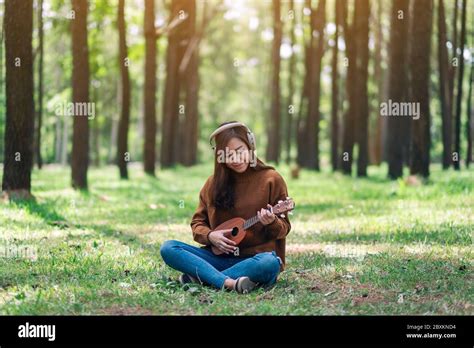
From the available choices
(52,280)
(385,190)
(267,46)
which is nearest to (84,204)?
(385,190)

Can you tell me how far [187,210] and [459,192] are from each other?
522 cm

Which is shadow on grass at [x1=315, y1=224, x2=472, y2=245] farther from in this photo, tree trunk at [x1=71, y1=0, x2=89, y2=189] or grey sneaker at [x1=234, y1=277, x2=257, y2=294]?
tree trunk at [x1=71, y1=0, x2=89, y2=189]

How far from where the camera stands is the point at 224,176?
7.64 metres

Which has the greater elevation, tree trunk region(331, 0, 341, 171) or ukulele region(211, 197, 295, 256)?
tree trunk region(331, 0, 341, 171)

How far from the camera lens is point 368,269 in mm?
8594

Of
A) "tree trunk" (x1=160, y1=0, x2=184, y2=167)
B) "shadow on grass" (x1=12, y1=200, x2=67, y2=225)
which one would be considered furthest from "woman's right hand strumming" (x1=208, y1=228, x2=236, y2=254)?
"tree trunk" (x1=160, y1=0, x2=184, y2=167)

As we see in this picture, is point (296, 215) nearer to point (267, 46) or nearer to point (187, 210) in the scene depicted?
point (187, 210)

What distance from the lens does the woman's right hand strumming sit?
7.57m

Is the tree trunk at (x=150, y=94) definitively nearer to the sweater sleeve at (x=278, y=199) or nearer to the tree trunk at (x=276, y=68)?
the tree trunk at (x=276, y=68)

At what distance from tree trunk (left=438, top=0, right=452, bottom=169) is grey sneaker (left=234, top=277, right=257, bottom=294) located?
21.0 metres

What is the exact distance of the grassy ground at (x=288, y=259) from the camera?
693 centimetres
